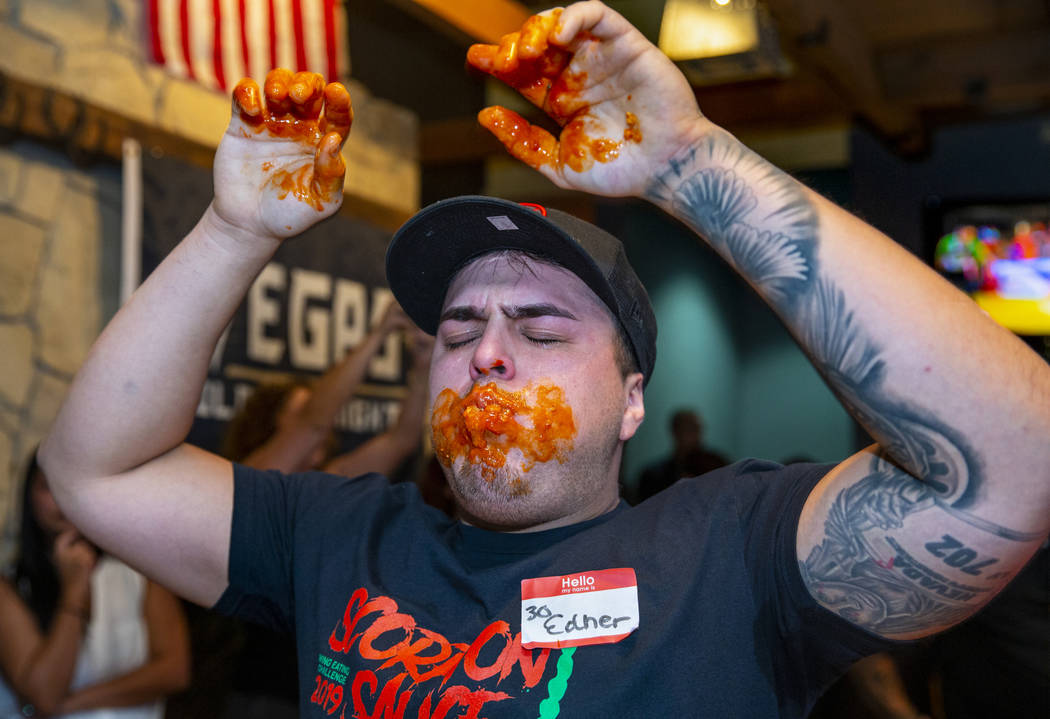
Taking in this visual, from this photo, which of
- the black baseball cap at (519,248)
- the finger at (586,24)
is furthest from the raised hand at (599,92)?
the black baseball cap at (519,248)

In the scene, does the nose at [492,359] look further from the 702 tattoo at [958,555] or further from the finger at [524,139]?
the 702 tattoo at [958,555]

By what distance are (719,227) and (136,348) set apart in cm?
83

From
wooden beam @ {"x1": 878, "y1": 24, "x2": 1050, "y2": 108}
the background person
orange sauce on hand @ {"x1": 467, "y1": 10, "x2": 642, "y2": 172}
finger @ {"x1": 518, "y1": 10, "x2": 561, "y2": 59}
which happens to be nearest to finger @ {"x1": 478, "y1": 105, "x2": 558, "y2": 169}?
orange sauce on hand @ {"x1": 467, "y1": 10, "x2": 642, "y2": 172}

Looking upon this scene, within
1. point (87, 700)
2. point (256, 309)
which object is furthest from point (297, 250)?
point (87, 700)

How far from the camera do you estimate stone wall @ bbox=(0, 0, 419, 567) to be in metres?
2.58

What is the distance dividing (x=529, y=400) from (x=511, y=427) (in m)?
0.04

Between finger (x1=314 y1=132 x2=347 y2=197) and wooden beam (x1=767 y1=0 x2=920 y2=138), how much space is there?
7.14 feet

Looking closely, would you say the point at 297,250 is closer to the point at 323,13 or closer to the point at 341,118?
the point at 323,13

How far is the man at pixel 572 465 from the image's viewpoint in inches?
35.3

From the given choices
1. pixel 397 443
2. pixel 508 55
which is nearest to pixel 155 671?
pixel 397 443

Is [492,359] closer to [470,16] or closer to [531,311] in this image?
[531,311]

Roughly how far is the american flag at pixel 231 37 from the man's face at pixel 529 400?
190 centimetres

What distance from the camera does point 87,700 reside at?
83.4 inches

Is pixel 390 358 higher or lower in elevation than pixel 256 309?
lower
